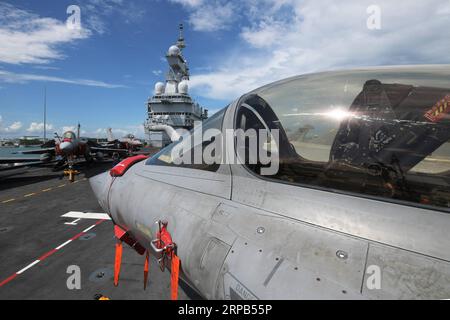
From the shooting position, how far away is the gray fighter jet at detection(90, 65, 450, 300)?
1.20 m

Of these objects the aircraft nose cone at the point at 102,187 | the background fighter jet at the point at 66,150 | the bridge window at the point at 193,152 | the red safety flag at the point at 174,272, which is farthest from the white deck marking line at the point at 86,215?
the background fighter jet at the point at 66,150

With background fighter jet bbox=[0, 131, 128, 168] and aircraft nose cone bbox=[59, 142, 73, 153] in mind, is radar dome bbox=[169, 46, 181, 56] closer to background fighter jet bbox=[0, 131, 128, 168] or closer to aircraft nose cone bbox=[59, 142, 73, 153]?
background fighter jet bbox=[0, 131, 128, 168]

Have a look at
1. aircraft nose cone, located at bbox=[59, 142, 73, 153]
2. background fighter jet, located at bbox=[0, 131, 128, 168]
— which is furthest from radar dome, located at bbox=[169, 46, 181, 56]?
aircraft nose cone, located at bbox=[59, 142, 73, 153]

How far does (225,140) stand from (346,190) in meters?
1.16

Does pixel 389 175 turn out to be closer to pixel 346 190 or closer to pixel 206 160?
pixel 346 190

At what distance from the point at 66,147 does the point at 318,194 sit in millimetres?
20507

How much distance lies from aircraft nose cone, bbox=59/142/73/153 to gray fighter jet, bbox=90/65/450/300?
18.6 metres

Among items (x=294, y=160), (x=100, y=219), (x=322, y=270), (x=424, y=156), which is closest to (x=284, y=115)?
(x=294, y=160)

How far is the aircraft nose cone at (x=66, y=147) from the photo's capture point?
17.5m

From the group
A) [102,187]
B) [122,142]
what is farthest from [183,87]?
[102,187]

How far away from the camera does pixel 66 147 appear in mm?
17562

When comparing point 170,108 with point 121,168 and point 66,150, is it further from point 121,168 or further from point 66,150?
point 121,168

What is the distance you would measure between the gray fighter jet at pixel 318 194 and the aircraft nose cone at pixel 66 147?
61.0 ft

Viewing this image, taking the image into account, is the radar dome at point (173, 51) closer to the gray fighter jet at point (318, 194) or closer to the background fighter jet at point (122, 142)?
the background fighter jet at point (122, 142)
